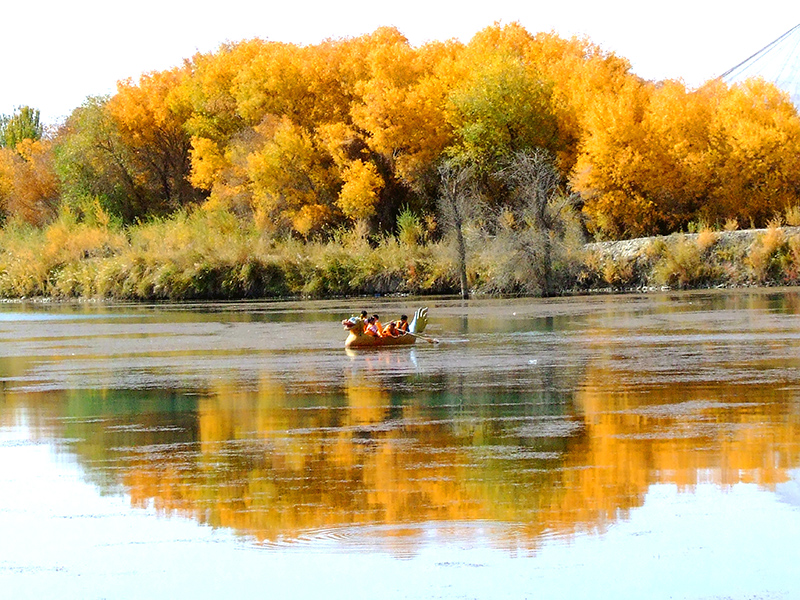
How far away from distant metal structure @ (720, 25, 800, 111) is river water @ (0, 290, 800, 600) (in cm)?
10168

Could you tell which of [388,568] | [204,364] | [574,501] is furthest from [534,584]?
[204,364]

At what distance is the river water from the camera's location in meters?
9.42

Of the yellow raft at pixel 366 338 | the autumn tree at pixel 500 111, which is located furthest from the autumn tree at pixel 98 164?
the yellow raft at pixel 366 338

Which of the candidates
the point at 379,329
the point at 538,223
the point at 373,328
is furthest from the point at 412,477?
the point at 538,223

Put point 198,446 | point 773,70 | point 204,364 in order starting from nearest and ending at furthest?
point 198,446, point 204,364, point 773,70

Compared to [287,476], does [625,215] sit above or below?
above

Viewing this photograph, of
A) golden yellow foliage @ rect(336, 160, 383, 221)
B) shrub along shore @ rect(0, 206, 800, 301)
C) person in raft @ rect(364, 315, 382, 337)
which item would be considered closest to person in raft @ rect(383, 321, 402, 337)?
person in raft @ rect(364, 315, 382, 337)

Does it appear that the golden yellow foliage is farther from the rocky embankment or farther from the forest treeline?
the rocky embankment

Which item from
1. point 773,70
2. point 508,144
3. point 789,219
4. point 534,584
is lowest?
point 534,584

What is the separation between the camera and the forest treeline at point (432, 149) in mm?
64688

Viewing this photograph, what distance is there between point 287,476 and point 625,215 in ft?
180

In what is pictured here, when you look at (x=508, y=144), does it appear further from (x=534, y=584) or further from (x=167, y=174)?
(x=534, y=584)

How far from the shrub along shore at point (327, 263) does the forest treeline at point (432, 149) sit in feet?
1.88

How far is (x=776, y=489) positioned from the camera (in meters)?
11.6
